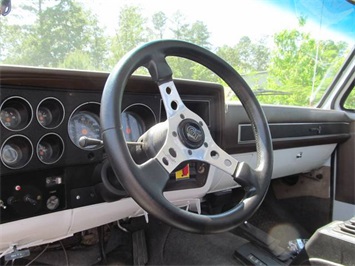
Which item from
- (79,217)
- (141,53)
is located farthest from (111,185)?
(141,53)

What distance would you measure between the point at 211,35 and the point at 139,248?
1.30 metres

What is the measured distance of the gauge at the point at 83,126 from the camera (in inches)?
55.5

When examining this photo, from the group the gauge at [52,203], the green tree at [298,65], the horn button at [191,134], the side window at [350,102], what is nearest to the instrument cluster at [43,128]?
the gauge at [52,203]

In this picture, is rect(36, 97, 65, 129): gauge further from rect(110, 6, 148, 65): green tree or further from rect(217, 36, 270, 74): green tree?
rect(217, 36, 270, 74): green tree

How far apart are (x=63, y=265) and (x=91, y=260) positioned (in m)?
0.16

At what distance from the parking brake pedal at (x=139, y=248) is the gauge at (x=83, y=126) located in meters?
1.01

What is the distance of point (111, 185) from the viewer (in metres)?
1.31

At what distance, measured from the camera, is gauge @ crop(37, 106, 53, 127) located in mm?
1336

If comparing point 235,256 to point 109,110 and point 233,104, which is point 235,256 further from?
point 109,110

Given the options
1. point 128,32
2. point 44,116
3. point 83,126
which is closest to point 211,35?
point 128,32

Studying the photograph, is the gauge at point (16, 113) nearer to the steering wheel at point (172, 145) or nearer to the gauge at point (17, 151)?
the gauge at point (17, 151)

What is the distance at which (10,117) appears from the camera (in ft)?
4.21

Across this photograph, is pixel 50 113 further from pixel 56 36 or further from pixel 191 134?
pixel 191 134

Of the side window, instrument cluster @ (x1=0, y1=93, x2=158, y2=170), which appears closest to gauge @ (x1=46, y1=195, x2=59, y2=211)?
instrument cluster @ (x1=0, y1=93, x2=158, y2=170)
